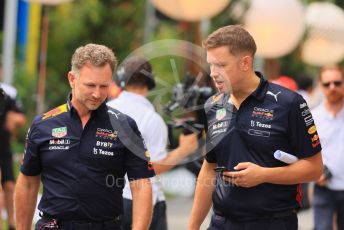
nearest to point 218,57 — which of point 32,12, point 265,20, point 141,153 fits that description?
point 141,153

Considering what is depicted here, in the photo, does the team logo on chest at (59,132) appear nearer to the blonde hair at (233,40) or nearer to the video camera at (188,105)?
the blonde hair at (233,40)

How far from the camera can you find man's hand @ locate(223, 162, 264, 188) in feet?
16.1

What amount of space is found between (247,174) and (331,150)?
140 inches

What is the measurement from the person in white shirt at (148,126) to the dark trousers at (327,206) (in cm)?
204

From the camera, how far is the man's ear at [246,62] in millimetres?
5086

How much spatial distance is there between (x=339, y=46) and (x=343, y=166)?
5.10 m

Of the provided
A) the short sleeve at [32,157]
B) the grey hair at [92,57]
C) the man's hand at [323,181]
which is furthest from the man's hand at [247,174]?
the man's hand at [323,181]

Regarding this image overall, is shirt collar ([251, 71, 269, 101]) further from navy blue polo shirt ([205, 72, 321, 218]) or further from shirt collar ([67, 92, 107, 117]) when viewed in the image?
shirt collar ([67, 92, 107, 117])

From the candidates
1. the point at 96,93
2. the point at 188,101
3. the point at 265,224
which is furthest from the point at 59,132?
the point at 188,101

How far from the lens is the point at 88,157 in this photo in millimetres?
5160

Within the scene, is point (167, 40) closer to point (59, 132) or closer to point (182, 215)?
point (59, 132)

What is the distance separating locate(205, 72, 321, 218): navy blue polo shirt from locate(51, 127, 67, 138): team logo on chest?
0.92 meters

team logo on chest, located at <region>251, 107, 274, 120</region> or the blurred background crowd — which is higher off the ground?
the blurred background crowd

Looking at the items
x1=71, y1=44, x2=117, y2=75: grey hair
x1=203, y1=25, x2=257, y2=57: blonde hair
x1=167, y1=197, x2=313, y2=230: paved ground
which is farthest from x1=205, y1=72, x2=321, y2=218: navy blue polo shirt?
x1=167, y1=197, x2=313, y2=230: paved ground
